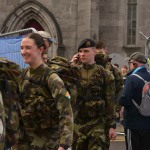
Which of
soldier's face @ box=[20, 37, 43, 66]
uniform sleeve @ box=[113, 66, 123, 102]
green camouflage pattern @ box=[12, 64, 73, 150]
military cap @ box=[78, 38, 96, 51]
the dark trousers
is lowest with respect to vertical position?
the dark trousers

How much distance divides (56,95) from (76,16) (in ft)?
71.2

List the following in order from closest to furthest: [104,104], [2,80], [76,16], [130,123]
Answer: [2,80]
[104,104]
[130,123]
[76,16]

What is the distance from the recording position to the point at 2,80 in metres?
4.52

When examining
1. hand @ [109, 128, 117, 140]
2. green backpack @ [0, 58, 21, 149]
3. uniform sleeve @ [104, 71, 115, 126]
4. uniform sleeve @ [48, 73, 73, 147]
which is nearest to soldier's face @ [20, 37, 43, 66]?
uniform sleeve @ [48, 73, 73, 147]

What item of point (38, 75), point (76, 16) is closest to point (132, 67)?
point (38, 75)

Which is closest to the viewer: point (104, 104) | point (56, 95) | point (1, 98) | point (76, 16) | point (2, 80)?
point (1, 98)

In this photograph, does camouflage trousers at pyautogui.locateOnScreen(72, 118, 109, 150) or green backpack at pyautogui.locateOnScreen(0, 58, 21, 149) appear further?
camouflage trousers at pyautogui.locateOnScreen(72, 118, 109, 150)

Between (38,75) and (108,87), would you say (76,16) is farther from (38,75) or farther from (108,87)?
(38,75)

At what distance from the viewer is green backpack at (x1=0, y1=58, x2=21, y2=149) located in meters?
4.45

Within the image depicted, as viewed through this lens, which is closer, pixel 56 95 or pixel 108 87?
pixel 56 95

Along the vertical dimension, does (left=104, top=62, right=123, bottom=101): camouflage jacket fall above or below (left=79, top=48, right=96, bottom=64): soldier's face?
below

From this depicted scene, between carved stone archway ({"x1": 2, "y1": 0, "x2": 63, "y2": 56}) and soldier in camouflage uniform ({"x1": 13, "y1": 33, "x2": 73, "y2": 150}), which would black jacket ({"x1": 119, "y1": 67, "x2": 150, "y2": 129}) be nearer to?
soldier in camouflage uniform ({"x1": 13, "y1": 33, "x2": 73, "y2": 150})

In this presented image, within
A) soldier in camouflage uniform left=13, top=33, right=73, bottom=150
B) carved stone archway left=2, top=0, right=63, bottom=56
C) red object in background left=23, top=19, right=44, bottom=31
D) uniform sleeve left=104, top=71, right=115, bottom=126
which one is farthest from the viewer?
red object in background left=23, top=19, right=44, bottom=31

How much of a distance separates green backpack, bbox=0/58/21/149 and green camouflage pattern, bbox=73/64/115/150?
2992mm
